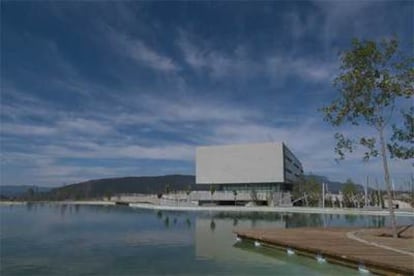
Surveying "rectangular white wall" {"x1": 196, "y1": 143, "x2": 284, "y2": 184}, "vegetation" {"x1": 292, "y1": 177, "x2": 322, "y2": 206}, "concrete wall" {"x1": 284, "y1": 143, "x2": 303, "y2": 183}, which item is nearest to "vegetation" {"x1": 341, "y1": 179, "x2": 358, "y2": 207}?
"vegetation" {"x1": 292, "y1": 177, "x2": 322, "y2": 206}

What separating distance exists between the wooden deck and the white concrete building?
1997 inches

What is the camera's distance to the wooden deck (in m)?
9.25

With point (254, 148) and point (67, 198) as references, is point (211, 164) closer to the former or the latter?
point (254, 148)

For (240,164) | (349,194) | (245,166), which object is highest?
(240,164)

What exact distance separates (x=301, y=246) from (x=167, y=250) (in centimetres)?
465

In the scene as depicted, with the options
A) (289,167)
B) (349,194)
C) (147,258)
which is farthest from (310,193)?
(147,258)

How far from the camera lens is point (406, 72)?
13523mm

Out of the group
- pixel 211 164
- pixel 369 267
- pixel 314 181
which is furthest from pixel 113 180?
pixel 369 267

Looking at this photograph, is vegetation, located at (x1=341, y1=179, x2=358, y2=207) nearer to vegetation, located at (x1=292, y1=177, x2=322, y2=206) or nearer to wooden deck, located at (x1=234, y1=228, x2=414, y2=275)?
vegetation, located at (x1=292, y1=177, x2=322, y2=206)

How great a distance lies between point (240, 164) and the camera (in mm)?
69250

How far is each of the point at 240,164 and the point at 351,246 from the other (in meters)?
57.5

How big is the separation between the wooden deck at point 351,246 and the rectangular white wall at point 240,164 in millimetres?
50680

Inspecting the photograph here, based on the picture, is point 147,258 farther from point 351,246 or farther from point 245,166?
point 245,166

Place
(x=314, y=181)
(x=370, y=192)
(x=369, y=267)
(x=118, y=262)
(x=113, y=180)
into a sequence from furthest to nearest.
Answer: (x=113, y=180) < (x=314, y=181) < (x=370, y=192) < (x=118, y=262) < (x=369, y=267)
